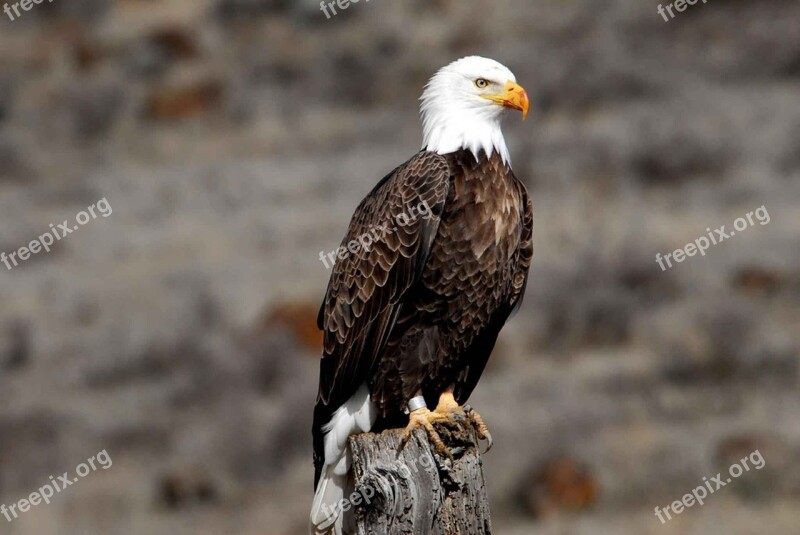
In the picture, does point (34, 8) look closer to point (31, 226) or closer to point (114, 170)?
point (114, 170)

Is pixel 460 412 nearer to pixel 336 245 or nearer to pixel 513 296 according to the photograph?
pixel 513 296

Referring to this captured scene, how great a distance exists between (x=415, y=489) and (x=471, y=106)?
2467 millimetres

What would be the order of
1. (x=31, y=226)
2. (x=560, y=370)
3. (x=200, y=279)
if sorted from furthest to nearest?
(x=31, y=226) < (x=200, y=279) < (x=560, y=370)

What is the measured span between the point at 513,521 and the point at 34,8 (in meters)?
23.7

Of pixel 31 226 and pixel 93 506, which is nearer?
pixel 93 506

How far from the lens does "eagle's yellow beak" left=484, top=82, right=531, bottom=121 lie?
6.45m

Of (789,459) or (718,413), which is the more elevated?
(718,413)

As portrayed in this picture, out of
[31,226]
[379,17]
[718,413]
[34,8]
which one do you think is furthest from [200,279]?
[34,8]

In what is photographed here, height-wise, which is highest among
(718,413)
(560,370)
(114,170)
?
(114,170)

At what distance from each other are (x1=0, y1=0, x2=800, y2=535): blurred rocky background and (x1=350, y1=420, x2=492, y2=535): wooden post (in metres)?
5.81

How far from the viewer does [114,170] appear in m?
23.2

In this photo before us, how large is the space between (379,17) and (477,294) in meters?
23.6

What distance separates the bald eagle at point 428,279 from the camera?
6137 millimetres

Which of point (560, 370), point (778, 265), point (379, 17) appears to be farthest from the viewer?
point (379, 17)
